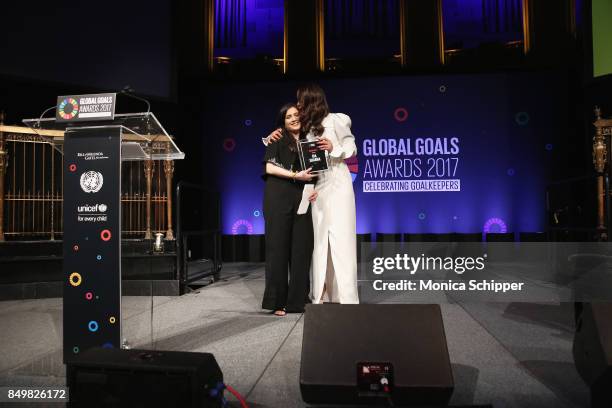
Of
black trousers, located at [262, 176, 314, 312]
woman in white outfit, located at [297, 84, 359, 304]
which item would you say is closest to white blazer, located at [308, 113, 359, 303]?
woman in white outfit, located at [297, 84, 359, 304]

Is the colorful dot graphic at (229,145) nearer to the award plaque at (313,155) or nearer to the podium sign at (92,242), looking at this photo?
the award plaque at (313,155)

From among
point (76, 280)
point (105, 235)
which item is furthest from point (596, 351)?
point (76, 280)

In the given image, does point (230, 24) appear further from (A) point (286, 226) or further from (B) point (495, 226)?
(A) point (286, 226)

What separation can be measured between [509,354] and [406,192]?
5.15 meters

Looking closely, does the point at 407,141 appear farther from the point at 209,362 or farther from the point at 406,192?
the point at 209,362

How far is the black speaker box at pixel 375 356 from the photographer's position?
1.41m

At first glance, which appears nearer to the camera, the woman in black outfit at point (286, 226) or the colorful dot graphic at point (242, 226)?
the woman in black outfit at point (286, 226)

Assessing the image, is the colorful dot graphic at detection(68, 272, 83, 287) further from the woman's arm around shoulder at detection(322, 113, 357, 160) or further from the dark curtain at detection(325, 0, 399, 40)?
the dark curtain at detection(325, 0, 399, 40)

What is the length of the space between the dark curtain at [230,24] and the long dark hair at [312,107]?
534 centimetres

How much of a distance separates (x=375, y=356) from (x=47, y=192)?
6.11 metres

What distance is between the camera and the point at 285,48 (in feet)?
→ 24.7

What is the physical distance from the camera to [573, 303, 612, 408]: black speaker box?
140cm

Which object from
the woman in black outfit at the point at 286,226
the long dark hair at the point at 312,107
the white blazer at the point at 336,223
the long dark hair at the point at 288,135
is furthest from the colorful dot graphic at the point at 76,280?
the long dark hair at the point at 312,107

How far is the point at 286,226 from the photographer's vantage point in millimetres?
3102
